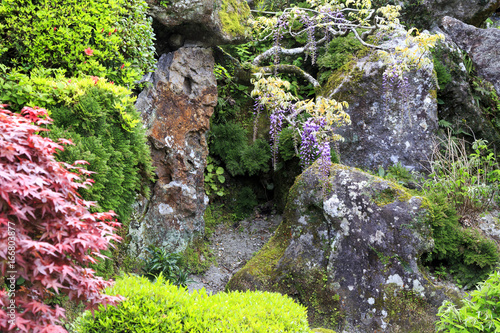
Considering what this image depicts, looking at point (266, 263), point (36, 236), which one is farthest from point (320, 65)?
point (36, 236)

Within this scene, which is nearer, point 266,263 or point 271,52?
point 266,263

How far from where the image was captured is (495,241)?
15.3 ft

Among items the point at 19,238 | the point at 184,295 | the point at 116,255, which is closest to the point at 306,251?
the point at 184,295

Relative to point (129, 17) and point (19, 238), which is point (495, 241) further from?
point (129, 17)

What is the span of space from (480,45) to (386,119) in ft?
11.6

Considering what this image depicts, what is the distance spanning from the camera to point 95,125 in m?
3.55

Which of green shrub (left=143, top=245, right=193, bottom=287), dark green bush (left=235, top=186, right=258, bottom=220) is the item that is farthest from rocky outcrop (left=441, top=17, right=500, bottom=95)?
green shrub (left=143, top=245, right=193, bottom=287)

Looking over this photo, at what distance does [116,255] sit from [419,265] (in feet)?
12.3

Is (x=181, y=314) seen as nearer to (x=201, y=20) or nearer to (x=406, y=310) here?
(x=406, y=310)

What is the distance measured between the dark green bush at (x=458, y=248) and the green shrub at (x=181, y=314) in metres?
2.52

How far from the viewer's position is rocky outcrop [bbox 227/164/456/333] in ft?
13.6

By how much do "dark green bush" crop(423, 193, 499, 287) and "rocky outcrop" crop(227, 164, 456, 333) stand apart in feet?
1.01

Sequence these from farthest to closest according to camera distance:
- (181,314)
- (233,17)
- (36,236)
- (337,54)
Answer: (337,54) < (233,17) < (181,314) < (36,236)

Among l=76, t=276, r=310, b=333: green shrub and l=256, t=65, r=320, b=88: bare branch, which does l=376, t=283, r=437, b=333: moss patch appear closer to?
l=76, t=276, r=310, b=333: green shrub
